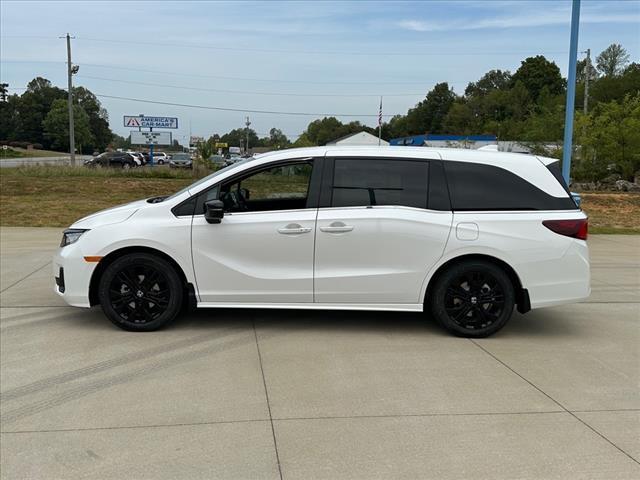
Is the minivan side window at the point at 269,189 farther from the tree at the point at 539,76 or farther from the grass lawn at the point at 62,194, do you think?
the tree at the point at 539,76

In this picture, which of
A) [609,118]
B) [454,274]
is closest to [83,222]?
[454,274]

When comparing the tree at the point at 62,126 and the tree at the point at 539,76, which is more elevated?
the tree at the point at 539,76

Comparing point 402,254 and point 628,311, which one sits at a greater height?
point 402,254

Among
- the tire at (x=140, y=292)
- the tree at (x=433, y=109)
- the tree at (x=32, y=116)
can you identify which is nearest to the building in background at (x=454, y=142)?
the tire at (x=140, y=292)

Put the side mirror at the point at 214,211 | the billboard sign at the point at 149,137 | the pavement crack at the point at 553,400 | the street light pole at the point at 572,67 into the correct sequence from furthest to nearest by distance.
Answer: the billboard sign at the point at 149,137
the street light pole at the point at 572,67
the side mirror at the point at 214,211
the pavement crack at the point at 553,400

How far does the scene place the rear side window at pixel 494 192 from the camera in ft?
17.8

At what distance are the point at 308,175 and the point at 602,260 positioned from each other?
670 centimetres

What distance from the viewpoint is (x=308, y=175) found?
551 centimetres

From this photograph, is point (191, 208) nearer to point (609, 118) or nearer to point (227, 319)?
point (227, 319)

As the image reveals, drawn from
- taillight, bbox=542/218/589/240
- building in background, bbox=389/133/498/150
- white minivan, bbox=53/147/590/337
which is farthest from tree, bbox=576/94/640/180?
white minivan, bbox=53/147/590/337

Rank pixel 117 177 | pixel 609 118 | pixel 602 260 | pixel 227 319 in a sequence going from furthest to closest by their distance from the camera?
pixel 609 118
pixel 117 177
pixel 602 260
pixel 227 319

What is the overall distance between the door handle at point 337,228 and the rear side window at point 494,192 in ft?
3.40

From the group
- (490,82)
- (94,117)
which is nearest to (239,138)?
(94,117)

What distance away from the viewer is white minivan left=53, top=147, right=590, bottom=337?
210 inches
